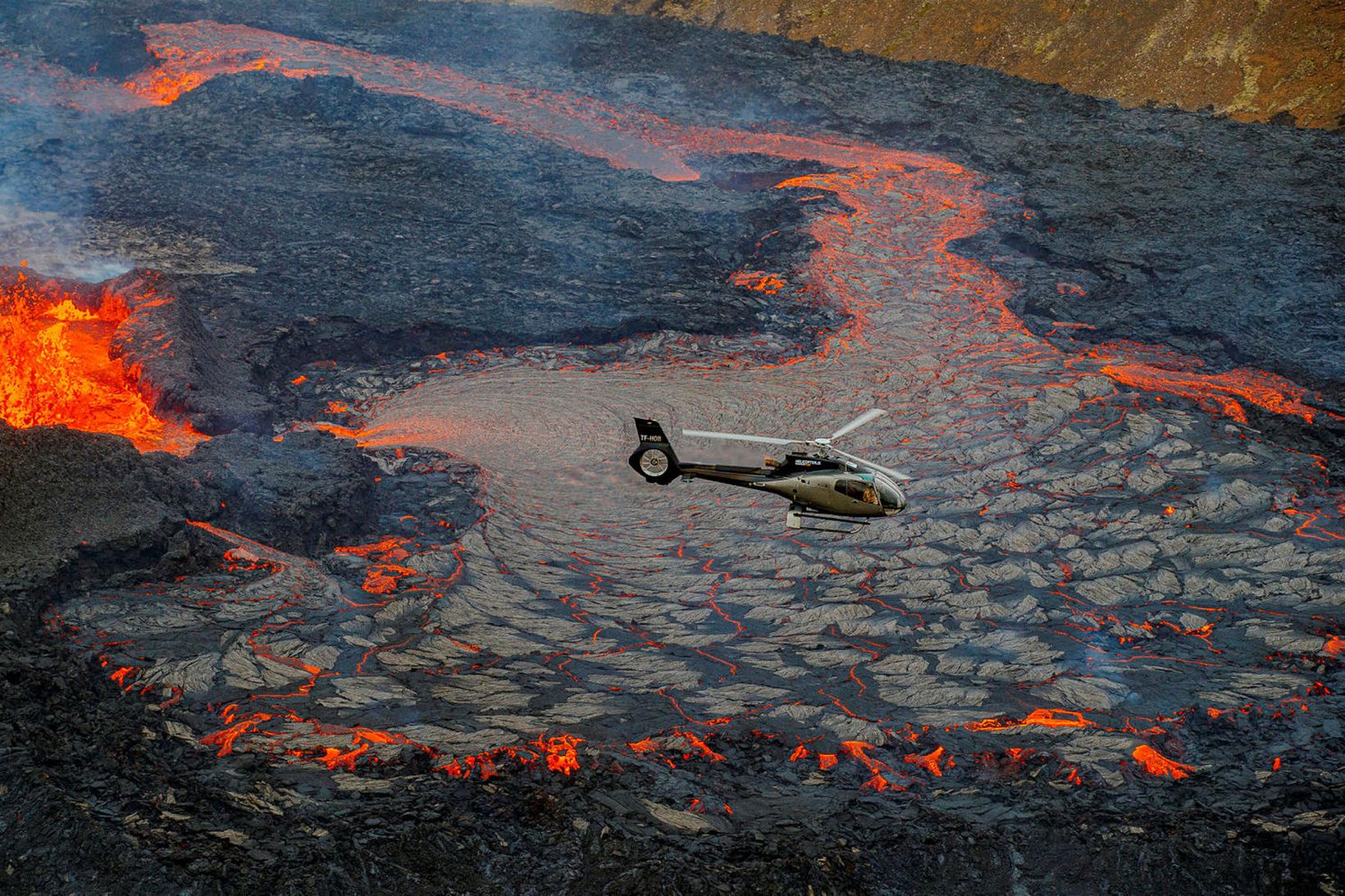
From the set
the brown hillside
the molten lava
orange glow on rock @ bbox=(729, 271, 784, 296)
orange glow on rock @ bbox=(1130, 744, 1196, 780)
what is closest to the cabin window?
orange glow on rock @ bbox=(1130, 744, 1196, 780)

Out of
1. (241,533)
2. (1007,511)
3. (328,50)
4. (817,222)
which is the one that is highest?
(328,50)

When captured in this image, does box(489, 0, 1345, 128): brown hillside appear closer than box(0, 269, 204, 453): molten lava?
No

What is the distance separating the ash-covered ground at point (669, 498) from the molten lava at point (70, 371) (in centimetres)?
68

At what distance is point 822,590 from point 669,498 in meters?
4.51

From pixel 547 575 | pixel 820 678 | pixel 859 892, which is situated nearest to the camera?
pixel 859 892

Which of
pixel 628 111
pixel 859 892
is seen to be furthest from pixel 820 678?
pixel 628 111

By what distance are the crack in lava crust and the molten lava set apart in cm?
451

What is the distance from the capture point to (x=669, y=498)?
20125 mm

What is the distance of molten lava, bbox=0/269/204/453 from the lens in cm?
1986

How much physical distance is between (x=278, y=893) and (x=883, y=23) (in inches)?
1631

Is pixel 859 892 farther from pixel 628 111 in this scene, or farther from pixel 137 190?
pixel 628 111

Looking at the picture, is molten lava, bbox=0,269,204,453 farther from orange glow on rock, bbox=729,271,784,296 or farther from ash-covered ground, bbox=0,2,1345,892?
orange glow on rock, bbox=729,271,784,296

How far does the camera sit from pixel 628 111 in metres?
38.4

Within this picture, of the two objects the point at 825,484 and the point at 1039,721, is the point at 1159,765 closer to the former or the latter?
the point at 1039,721
